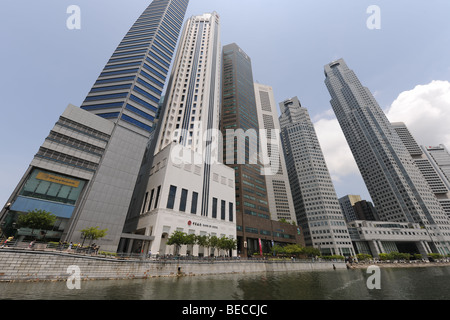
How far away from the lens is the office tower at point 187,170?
160ft

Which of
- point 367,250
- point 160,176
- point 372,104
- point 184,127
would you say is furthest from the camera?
point 372,104

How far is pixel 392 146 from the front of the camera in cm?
15275

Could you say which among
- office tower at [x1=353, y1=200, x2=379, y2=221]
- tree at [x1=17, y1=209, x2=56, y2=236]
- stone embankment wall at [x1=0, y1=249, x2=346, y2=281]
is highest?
office tower at [x1=353, y1=200, x2=379, y2=221]

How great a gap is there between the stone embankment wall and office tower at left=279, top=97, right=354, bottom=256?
334 ft

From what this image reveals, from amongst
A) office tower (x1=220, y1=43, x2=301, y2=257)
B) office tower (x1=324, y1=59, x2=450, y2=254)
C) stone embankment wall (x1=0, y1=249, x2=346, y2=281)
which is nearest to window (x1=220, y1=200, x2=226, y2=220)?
office tower (x1=220, y1=43, x2=301, y2=257)

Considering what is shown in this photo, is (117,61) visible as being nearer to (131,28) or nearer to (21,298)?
(131,28)

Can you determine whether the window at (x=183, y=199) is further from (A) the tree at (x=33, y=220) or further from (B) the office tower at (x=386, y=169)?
(B) the office tower at (x=386, y=169)

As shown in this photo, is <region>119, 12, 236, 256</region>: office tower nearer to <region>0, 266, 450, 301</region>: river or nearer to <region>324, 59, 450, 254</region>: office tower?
A: <region>0, 266, 450, 301</region>: river

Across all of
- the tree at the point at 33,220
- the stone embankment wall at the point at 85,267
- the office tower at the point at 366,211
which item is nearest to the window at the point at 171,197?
the stone embankment wall at the point at 85,267

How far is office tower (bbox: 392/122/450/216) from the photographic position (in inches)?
6288

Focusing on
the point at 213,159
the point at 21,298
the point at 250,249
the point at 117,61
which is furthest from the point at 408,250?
the point at 117,61

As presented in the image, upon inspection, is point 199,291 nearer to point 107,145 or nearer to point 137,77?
point 107,145

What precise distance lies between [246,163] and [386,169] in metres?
123
